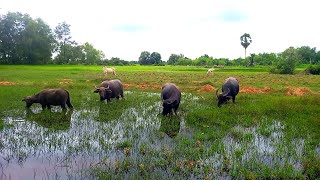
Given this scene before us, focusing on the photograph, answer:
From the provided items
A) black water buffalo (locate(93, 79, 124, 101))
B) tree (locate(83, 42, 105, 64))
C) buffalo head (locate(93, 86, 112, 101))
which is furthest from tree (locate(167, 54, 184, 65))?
buffalo head (locate(93, 86, 112, 101))

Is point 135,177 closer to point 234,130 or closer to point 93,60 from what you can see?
point 234,130

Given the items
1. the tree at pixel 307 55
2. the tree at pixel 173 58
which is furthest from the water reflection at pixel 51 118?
the tree at pixel 173 58

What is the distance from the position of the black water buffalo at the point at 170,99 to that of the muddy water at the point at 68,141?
59 centimetres

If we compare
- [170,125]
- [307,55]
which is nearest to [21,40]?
[170,125]

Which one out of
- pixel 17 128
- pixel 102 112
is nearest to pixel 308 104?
pixel 102 112

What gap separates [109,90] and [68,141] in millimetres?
7361

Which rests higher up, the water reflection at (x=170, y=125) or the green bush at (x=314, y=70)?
the green bush at (x=314, y=70)

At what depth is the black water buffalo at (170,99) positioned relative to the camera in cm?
1243

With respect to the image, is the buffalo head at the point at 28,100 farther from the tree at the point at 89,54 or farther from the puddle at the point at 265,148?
the tree at the point at 89,54

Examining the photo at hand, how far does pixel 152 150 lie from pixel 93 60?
274ft

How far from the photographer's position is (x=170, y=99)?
12797mm

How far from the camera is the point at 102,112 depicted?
43.6 feet

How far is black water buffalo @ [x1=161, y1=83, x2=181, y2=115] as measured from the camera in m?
12.4

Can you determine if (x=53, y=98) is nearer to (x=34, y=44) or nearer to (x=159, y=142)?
(x=159, y=142)
